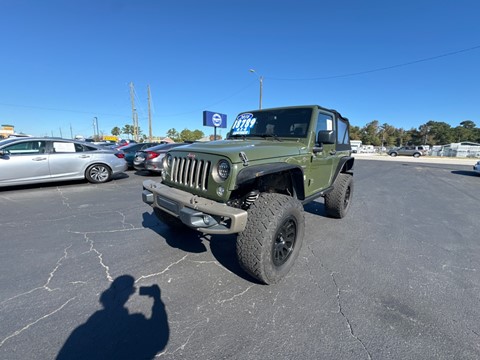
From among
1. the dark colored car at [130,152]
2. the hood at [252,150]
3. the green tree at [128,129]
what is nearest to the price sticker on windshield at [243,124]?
the hood at [252,150]

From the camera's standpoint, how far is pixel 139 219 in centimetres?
459

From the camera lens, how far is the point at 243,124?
4.36 m

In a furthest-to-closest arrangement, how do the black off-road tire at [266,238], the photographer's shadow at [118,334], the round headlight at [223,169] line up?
the round headlight at [223,169] < the black off-road tire at [266,238] < the photographer's shadow at [118,334]

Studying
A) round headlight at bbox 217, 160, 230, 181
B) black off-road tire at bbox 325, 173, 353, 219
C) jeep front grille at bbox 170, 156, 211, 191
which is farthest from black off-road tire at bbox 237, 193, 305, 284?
black off-road tire at bbox 325, 173, 353, 219

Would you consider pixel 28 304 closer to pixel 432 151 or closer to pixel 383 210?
pixel 383 210

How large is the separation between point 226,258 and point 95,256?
69.1 inches

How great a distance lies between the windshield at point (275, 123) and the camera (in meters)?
3.72

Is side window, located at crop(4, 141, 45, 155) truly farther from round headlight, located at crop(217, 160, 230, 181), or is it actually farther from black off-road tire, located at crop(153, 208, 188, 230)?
round headlight, located at crop(217, 160, 230, 181)

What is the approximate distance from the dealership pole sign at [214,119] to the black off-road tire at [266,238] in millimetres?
19288

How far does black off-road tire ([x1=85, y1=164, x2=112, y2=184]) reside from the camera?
25.8 feet

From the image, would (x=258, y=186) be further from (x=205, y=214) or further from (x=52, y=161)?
(x=52, y=161)

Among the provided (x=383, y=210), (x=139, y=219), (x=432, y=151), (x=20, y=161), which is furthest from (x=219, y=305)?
(x=432, y=151)

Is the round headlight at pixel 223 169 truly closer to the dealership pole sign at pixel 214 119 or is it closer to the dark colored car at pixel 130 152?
the dark colored car at pixel 130 152

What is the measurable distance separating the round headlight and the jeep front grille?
5.7 inches
